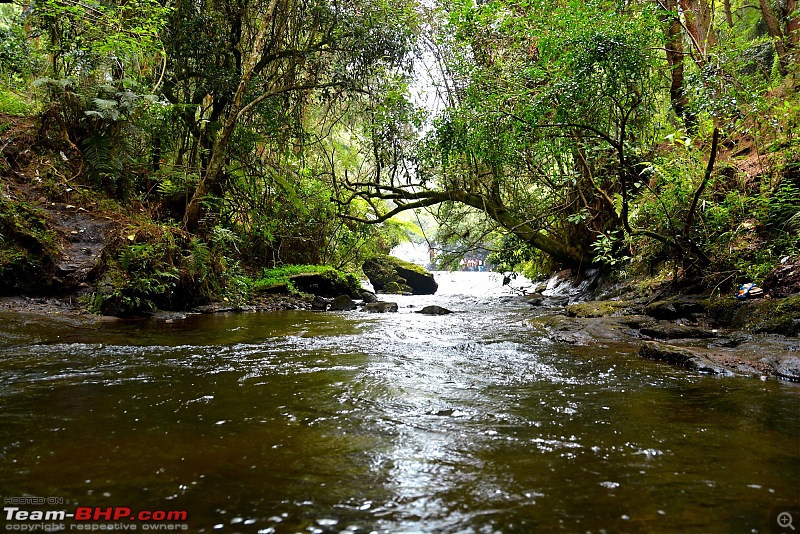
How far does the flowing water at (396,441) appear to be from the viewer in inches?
56.0

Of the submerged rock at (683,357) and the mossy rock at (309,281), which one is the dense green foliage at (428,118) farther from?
the submerged rock at (683,357)

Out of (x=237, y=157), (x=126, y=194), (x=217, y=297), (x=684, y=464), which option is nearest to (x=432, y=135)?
(x=237, y=157)

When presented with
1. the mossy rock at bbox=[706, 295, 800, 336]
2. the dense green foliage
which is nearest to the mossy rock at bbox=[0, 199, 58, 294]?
the dense green foliage

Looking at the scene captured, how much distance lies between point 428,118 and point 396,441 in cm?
810

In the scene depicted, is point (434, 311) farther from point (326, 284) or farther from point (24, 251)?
point (24, 251)

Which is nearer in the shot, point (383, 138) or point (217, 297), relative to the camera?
point (217, 297)

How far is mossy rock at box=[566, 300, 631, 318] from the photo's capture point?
22.0ft

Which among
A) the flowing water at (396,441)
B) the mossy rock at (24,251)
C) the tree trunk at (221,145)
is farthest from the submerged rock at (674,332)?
the mossy rock at (24,251)

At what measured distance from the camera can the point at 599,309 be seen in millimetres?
6949

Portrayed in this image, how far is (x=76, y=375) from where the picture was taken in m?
2.99

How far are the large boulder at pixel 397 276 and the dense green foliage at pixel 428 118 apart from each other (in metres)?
6.24

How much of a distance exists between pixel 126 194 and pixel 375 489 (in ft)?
27.8

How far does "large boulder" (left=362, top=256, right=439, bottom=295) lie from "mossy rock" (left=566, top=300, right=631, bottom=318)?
416 inches

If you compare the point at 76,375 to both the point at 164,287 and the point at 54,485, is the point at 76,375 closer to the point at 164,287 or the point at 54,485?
the point at 54,485
